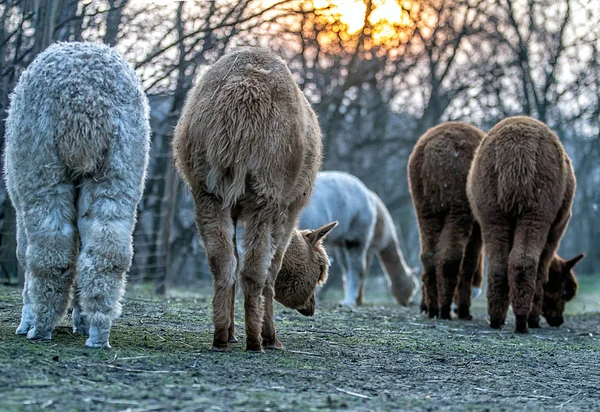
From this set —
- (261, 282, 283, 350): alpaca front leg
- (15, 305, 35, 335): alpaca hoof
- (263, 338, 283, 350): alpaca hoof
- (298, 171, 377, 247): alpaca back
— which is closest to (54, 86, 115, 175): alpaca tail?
(15, 305, 35, 335): alpaca hoof

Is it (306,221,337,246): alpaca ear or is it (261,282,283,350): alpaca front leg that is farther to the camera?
(306,221,337,246): alpaca ear

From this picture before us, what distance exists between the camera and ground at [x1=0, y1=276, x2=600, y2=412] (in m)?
3.46

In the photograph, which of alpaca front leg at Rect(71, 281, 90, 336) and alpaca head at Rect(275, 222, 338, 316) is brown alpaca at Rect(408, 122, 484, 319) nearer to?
alpaca head at Rect(275, 222, 338, 316)

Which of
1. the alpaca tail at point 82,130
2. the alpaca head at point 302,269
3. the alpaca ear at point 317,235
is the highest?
the alpaca tail at point 82,130

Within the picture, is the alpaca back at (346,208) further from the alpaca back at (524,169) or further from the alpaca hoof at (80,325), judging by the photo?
the alpaca hoof at (80,325)

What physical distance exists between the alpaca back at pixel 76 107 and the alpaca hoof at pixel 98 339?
34.1 inches

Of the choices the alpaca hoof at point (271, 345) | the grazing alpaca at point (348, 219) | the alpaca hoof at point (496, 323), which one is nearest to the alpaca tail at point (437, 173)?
the alpaca hoof at point (496, 323)

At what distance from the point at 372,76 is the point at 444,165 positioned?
10655 millimetres

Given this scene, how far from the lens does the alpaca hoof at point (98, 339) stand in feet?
14.6

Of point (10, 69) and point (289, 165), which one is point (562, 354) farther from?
point (10, 69)

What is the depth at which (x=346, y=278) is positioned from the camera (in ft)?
42.4

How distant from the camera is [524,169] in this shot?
296 inches

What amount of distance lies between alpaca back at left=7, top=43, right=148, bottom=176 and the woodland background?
13.9ft

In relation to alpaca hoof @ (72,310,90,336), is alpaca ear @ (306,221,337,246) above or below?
above
